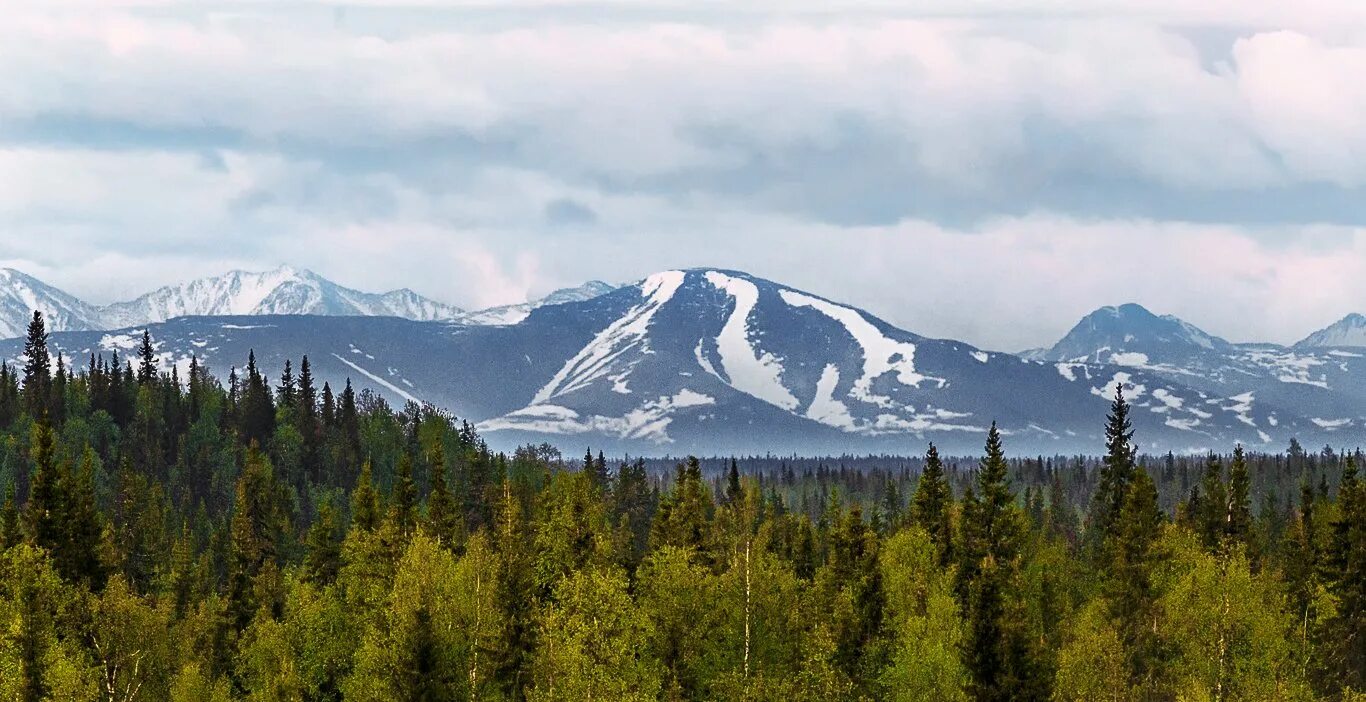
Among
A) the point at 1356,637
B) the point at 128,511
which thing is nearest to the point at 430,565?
the point at 1356,637

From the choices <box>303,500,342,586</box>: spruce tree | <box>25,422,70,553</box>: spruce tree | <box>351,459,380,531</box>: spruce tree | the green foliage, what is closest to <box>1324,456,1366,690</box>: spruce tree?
the green foliage

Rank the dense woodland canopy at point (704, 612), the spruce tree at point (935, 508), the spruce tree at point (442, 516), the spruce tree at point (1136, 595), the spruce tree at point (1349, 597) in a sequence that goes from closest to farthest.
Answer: the dense woodland canopy at point (704, 612)
the spruce tree at point (1349, 597)
the spruce tree at point (1136, 595)
the spruce tree at point (935, 508)
the spruce tree at point (442, 516)

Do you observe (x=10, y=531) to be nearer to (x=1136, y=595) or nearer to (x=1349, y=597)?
(x=1136, y=595)

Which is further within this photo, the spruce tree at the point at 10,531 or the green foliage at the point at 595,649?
the spruce tree at the point at 10,531

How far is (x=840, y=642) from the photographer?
88.6 m

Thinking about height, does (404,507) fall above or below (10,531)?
above

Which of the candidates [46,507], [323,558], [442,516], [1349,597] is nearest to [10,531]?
[46,507]

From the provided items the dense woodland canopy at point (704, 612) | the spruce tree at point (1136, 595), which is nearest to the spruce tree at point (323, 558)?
the dense woodland canopy at point (704, 612)

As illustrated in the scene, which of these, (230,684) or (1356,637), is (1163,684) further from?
(230,684)

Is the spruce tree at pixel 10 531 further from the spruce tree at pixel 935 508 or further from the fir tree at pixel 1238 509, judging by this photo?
the fir tree at pixel 1238 509

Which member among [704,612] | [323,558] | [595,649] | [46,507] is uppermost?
[46,507]

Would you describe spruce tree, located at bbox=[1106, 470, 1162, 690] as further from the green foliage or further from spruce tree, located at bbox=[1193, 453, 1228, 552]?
the green foliage

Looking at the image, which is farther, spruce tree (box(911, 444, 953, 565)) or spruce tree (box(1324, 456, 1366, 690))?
spruce tree (box(911, 444, 953, 565))

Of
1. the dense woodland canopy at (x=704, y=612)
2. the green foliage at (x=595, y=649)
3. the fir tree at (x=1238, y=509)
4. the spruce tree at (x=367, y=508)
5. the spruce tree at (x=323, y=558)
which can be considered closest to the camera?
the green foliage at (x=595, y=649)
